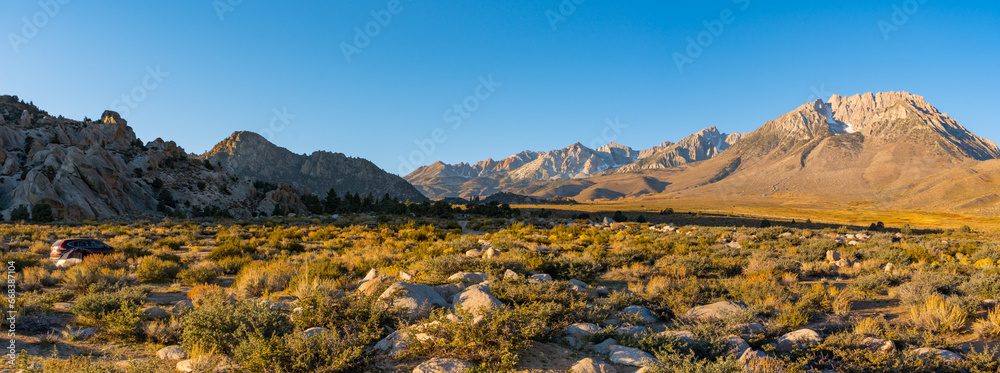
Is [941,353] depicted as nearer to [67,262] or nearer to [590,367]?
[590,367]

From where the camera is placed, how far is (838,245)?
59.8ft

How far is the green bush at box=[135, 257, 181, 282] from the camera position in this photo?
1109 cm

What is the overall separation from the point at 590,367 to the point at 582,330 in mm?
1528

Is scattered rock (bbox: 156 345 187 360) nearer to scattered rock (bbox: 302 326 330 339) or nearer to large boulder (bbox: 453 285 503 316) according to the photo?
scattered rock (bbox: 302 326 330 339)

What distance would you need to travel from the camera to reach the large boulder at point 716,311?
24.2ft

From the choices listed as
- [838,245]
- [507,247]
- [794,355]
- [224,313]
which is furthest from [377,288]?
[838,245]

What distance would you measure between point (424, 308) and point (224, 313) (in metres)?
2.96

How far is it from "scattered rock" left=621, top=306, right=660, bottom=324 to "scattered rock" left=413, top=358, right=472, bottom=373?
3877mm

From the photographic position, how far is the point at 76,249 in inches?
521

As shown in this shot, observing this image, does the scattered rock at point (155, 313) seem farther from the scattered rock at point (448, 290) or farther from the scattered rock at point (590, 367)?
the scattered rock at point (590, 367)

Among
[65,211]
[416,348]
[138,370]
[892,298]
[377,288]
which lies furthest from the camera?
[65,211]

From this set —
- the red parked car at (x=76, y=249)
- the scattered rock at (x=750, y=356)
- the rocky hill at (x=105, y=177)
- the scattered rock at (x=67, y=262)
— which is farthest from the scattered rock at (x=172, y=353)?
the rocky hill at (x=105, y=177)

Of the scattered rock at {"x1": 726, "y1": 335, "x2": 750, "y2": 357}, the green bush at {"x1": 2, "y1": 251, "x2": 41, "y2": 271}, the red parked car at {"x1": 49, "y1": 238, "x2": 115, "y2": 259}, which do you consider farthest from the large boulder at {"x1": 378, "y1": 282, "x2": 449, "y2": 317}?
the red parked car at {"x1": 49, "y1": 238, "x2": 115, "y2": 259}

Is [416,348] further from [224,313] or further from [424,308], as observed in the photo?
[224,313]
